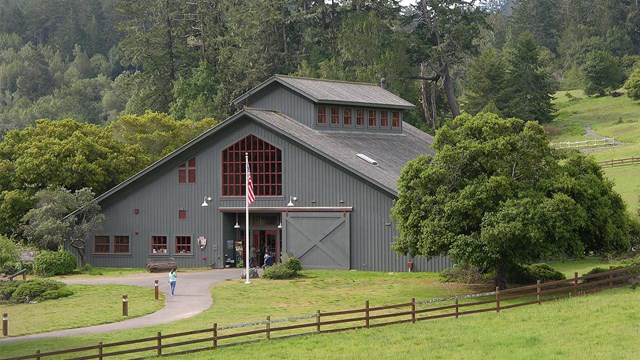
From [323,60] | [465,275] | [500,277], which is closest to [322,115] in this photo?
[465,275]

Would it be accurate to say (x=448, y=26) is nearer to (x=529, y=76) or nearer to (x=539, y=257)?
(x=529, y=76)

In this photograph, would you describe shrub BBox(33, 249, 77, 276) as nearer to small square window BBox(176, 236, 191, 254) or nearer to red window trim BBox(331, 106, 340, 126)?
small square window BBox(176, 236, 191, 254)

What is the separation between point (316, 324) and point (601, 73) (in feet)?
340

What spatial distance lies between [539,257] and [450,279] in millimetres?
7078

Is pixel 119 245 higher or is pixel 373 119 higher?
pixel 373 119

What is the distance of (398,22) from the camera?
10456 centimetres

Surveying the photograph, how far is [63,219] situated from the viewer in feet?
185

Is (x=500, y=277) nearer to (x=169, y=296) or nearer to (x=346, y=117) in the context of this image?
(x=169, y=296)

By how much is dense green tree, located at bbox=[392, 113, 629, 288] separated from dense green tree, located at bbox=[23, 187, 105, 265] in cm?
2094

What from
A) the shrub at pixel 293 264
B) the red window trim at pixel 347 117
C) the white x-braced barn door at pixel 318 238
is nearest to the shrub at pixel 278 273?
the shrub at pixel 293 264

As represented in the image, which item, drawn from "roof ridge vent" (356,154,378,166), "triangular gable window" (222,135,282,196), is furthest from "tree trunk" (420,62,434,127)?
"triangular gable window" (222,135,282,196)

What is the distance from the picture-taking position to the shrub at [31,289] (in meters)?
44.4

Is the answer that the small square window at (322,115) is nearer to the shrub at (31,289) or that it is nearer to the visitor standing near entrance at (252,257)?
the visitor standing near entrance at (252,257)

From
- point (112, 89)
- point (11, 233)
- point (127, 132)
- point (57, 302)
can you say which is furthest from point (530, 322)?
point (112, 89)
